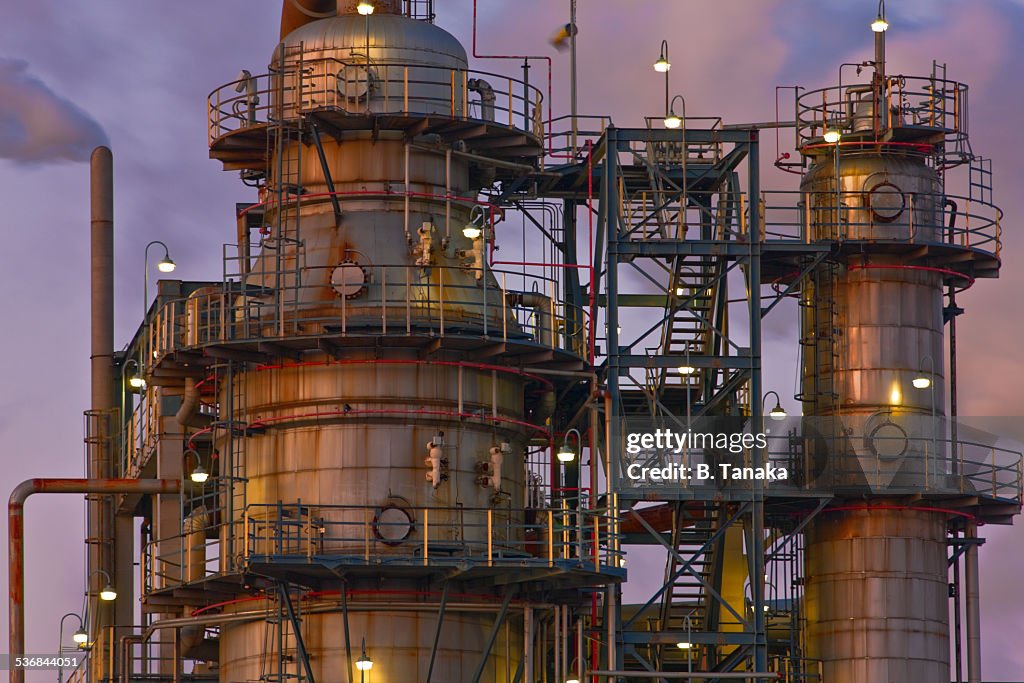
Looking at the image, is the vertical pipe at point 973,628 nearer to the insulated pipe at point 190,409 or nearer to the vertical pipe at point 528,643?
the vertical pipe at point 528,643

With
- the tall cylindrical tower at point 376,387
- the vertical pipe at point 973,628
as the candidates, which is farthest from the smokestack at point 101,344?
the vertical pipe at point 973,628

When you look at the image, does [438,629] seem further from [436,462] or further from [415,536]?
[436,462]

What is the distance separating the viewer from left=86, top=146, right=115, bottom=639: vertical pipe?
7662 centimetres

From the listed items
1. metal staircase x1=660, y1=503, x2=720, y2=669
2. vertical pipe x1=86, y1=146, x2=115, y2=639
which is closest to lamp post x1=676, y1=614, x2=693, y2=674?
metal staircase x1=660, y1=503, x2=720, y2=669

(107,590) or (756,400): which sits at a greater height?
(756,400)

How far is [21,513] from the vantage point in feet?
225

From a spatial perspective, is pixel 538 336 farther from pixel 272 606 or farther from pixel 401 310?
pixel 272 606

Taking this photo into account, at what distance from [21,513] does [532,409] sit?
14.0 metres

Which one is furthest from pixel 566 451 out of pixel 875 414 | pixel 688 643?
pixel 875 414

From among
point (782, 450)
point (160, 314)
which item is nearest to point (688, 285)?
point (782, 450)

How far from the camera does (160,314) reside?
65.8 metres

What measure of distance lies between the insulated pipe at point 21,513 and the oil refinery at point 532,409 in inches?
4.2

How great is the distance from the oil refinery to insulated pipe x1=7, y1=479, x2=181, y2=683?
106mm

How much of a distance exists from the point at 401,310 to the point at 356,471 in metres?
4.05
